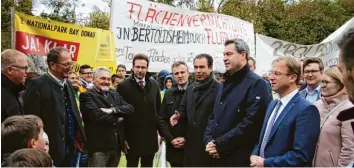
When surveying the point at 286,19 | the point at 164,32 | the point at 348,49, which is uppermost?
the point at 286,19

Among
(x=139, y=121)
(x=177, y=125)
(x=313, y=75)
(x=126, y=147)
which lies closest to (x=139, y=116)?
(x=139, y=121)

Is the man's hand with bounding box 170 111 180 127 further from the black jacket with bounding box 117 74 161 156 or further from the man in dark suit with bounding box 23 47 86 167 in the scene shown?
the man in dark suit with bounding box 23 47 86 167

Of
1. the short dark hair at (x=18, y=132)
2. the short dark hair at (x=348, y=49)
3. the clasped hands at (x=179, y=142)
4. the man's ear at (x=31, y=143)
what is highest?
the short dark hair at (x=348, y=49)

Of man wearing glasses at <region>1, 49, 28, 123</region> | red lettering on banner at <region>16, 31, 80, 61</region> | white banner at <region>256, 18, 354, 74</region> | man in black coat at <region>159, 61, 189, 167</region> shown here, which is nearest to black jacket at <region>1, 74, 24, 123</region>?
man wearing glasses at <region>1, 49, 28, 123</region>

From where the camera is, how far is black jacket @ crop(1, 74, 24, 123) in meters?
3.81

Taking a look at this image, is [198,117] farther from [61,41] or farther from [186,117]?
[61,41]

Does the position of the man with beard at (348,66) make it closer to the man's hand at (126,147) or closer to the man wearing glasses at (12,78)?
the man wearing glasses at (12,78)

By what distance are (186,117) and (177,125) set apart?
0.18 metres

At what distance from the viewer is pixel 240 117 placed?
4109 millimetres

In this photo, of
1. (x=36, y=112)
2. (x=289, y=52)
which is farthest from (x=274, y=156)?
(x=289, y=52)

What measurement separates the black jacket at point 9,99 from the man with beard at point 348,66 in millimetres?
3025

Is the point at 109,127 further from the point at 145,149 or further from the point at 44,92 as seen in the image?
the point at 44,92

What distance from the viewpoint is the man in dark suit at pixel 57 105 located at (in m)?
4.27

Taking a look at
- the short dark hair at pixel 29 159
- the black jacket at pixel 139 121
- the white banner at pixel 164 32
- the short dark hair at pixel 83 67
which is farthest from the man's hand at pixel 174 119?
the white banner at pixel 164 32
